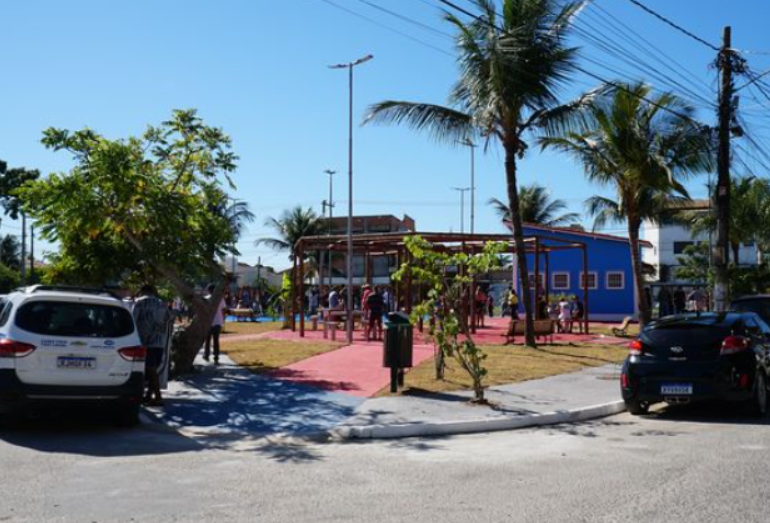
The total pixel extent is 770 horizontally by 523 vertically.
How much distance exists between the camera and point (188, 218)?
13938mm

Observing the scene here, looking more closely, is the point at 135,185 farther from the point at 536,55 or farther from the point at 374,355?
the point at 536,55

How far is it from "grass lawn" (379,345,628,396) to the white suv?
171 inches

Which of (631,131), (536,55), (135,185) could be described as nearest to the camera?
(135,185)

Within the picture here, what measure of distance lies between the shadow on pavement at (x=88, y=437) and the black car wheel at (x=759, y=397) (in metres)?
7.11

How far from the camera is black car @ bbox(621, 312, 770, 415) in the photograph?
1020 cm

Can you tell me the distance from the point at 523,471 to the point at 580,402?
4.54 m

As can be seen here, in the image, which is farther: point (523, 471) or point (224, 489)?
point (523, 471)

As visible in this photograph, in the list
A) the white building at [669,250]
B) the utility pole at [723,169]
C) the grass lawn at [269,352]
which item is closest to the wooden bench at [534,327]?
the utility pole at [723,169]

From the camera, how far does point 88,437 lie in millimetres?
9125

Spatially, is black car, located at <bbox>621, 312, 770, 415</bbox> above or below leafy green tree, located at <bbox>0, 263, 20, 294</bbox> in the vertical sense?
below

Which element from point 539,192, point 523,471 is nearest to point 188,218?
point 523,471

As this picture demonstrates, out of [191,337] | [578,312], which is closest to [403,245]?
[578,312]

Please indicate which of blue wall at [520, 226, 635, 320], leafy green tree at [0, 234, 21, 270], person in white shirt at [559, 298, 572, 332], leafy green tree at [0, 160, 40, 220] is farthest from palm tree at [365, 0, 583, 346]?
leafy green tree at [0, 234, 21, 270]

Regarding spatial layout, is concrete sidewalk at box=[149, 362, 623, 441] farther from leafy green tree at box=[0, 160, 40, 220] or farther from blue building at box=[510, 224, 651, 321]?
leafy green tree at box=[0, 160, 40, 220]
